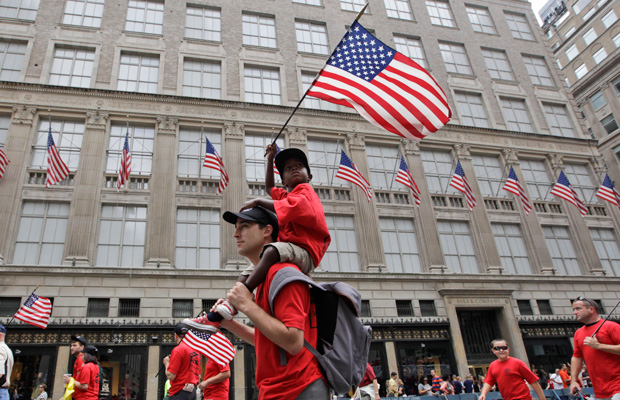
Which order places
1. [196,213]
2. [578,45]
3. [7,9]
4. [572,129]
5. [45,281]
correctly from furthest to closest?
[578,45] → [572,129] → [7,9] → [196,213] → [45,281]

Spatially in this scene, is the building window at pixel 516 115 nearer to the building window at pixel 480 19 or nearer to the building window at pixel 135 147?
the building window at pixel 480 19

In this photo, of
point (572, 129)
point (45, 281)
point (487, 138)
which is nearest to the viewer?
point (45, 281)

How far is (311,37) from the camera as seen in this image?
105 ft

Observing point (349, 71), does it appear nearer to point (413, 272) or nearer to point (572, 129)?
point (413, 272)

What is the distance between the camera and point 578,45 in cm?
5131

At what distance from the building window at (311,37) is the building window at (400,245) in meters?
13.4

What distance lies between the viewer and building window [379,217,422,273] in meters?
25.5

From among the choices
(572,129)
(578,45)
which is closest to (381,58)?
(572,129)

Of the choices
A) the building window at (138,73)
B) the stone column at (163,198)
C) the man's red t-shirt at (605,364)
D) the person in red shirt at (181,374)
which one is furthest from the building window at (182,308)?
the man's red t-shirt at (605,364)

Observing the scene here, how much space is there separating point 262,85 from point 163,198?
10328 mm

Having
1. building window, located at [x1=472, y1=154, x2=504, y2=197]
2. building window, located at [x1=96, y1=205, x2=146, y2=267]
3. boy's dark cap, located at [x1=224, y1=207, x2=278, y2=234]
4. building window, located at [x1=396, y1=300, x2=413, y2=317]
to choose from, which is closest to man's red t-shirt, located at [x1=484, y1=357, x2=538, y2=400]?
boy's dark cap, located at [x1=224, y1=207, x2=278, y2=234]

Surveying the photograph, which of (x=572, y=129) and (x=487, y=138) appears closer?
(x=487, y=138)

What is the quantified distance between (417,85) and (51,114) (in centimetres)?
2362

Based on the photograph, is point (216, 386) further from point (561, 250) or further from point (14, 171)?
point (561, 250)
